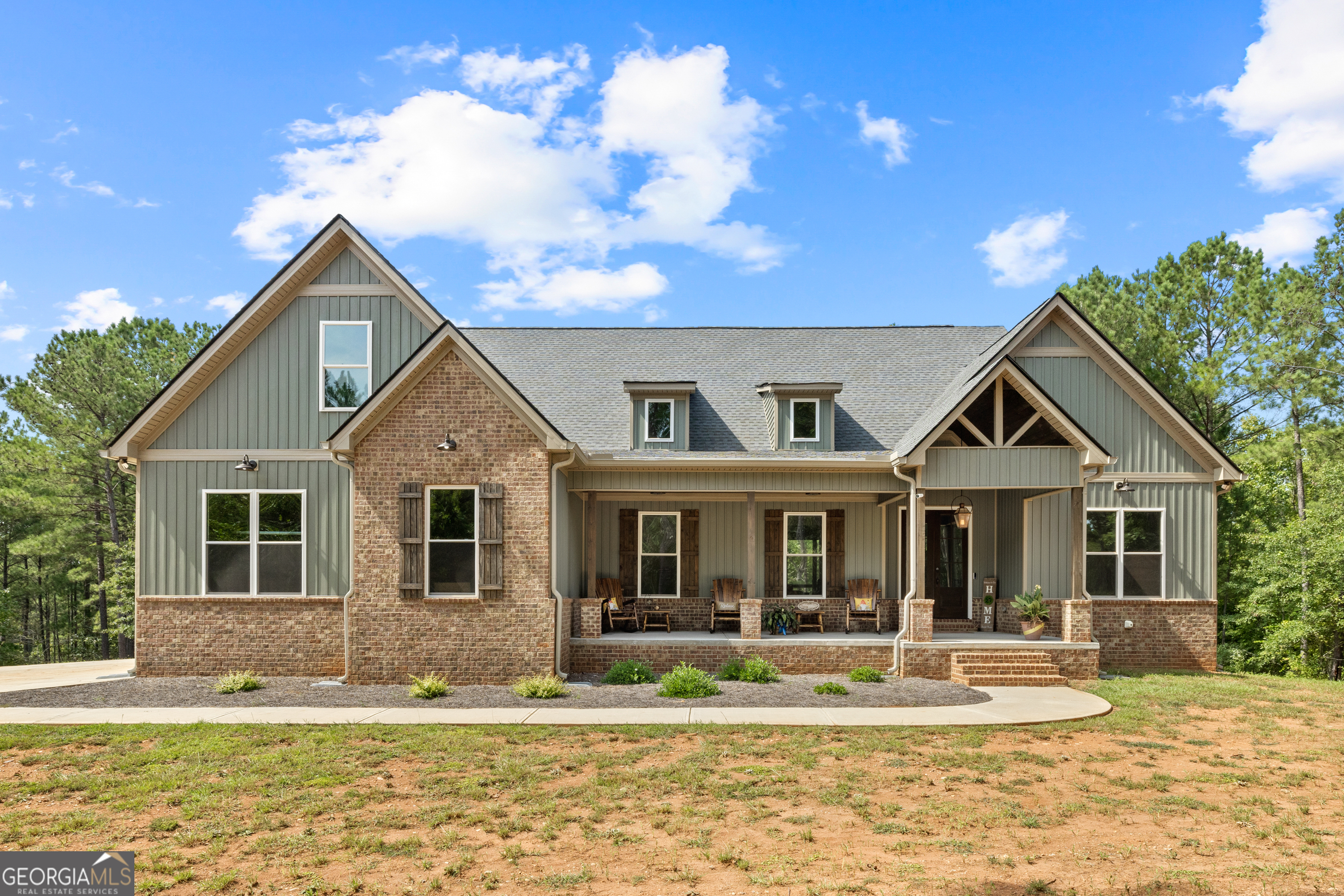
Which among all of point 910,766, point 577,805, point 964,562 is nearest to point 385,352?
point 577,805

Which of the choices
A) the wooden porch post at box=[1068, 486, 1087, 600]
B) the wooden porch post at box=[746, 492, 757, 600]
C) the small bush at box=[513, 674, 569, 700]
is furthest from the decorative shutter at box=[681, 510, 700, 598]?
the wooden porch post at box=[1068, 486, 1087, 600]

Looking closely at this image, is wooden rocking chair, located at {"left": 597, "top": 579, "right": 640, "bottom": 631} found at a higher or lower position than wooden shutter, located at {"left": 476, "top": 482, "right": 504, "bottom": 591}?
lower

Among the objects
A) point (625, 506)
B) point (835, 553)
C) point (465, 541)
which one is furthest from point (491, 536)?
point (835, 553)

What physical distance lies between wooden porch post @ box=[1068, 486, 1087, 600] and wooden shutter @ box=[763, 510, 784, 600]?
528 cm

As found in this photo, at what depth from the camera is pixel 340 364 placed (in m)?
14.1

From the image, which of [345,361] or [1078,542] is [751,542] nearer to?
[1078,542]

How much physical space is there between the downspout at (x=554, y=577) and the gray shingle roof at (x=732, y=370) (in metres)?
2.48

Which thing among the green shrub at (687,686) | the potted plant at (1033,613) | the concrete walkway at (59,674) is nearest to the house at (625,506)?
the potted plant at (1033,613)

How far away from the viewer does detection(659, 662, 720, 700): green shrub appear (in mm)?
11469

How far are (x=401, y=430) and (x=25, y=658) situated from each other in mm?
34803

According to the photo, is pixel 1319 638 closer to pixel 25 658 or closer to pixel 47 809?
pixel 47 809

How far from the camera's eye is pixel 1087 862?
563 cm

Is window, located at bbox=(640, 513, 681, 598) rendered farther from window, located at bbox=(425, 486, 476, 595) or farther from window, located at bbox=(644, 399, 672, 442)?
window, located at bbox=(425, 486, 476, 595)

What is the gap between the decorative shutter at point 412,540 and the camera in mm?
12602
